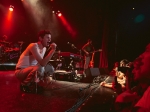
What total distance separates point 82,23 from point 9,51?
20.8 ft

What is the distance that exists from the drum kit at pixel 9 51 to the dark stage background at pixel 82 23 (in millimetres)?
2076

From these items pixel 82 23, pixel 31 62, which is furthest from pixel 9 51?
pixel 31 62

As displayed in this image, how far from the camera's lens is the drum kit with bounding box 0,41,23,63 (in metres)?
10.6

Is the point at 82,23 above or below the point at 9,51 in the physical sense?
above

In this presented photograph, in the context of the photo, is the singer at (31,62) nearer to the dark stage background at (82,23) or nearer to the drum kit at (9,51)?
the drum kit at (9,51)

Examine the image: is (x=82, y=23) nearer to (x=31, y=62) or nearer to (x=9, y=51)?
(x=9, y=51)

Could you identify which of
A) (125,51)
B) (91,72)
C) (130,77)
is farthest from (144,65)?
(125,51)

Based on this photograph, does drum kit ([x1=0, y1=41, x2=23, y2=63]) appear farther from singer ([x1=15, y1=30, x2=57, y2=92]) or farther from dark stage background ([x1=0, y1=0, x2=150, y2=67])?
singer ([x1=15, y1=30, x2=57, y2=92])

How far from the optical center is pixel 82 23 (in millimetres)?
14602

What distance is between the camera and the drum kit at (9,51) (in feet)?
34.9

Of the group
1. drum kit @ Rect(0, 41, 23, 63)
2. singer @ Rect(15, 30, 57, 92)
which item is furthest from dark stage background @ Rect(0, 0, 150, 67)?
singer @ Rect(15, 30, 57, 92)

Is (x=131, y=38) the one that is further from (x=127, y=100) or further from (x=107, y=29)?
(x=127, y=100)

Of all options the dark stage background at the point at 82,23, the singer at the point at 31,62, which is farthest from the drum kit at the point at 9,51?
the singer at the point at 31,62

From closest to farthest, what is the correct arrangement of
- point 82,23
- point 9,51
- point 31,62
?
point 31,62, point 9,51, point 82,23
